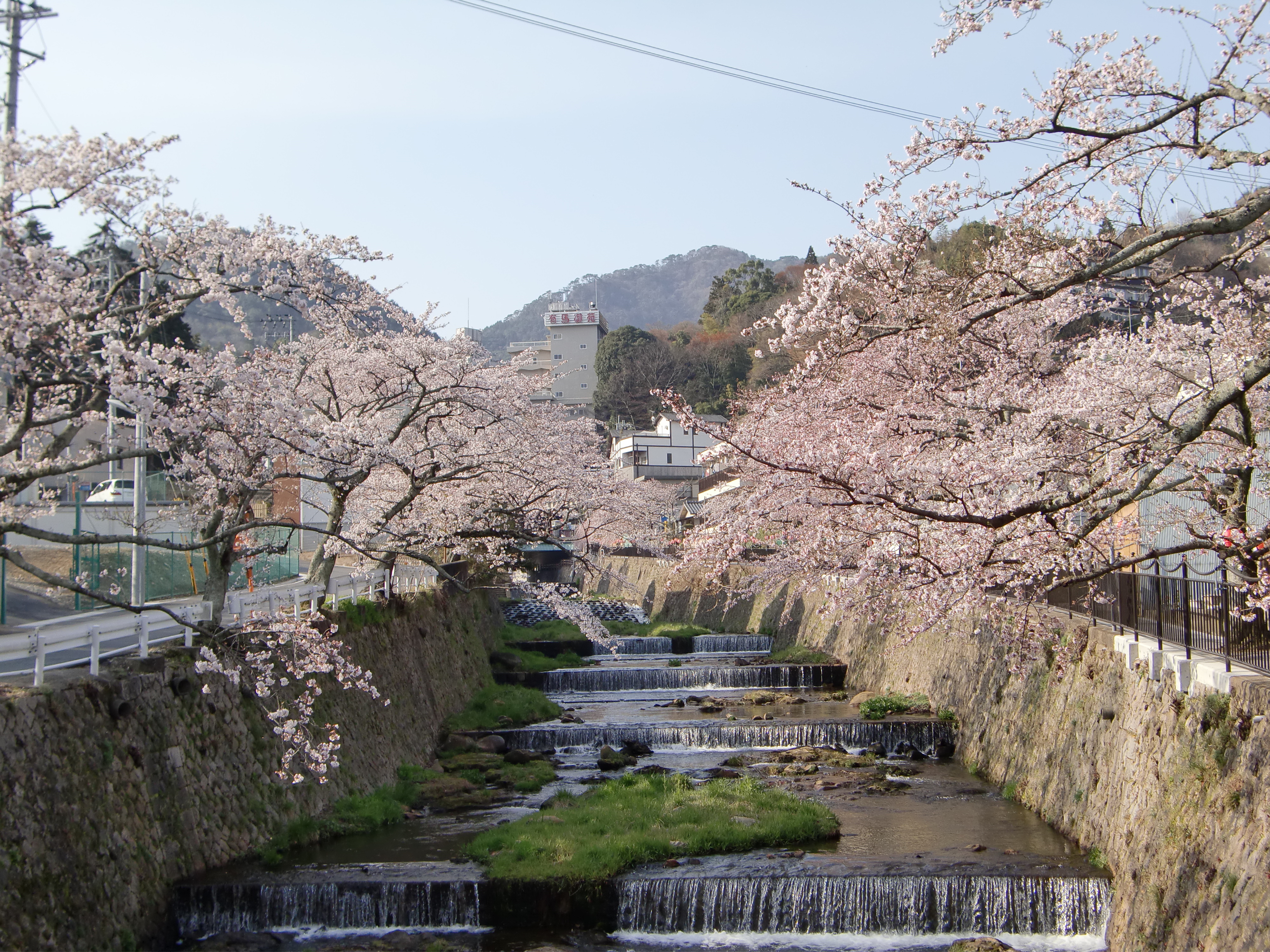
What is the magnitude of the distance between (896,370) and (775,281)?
66202mm

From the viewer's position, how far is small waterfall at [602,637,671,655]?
3200 cm

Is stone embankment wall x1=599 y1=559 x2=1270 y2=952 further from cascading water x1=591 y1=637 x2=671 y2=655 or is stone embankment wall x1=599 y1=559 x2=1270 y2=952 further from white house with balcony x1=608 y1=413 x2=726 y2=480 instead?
white house with balcony x1=608 y1=413 x2=726 y2=480

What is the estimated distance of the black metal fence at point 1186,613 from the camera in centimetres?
922

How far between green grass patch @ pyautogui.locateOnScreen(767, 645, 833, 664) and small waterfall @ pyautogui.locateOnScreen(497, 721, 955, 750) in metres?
7.95

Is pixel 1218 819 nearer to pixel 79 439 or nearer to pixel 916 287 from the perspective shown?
pixel 916 287

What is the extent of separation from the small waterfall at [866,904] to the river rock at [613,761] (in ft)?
20.1

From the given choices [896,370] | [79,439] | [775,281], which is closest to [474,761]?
[896,370]

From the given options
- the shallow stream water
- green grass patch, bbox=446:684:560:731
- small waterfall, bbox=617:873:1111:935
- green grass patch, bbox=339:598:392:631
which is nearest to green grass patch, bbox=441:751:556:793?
green grass patch, bbox=446:684:560:731

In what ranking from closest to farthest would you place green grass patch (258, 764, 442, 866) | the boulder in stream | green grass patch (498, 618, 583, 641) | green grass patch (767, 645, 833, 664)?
green grass patch (258, 764, 442, 866) < the boulder in stream < green grass patch (767, 645, 833, 664) < green grass patch (498, 618, 583, 641)

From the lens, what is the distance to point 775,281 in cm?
8000

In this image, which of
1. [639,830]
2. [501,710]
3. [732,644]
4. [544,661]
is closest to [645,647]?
[732,644]

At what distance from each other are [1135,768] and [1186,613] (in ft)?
6.80

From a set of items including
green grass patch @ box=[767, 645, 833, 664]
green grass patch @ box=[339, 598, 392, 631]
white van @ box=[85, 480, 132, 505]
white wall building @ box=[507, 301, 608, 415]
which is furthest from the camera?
white wall building @ box=[507, 301, 608, 415]

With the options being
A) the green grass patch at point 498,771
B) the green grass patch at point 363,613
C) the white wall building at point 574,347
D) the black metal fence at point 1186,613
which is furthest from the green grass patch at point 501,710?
the white wall building at point 574,347
